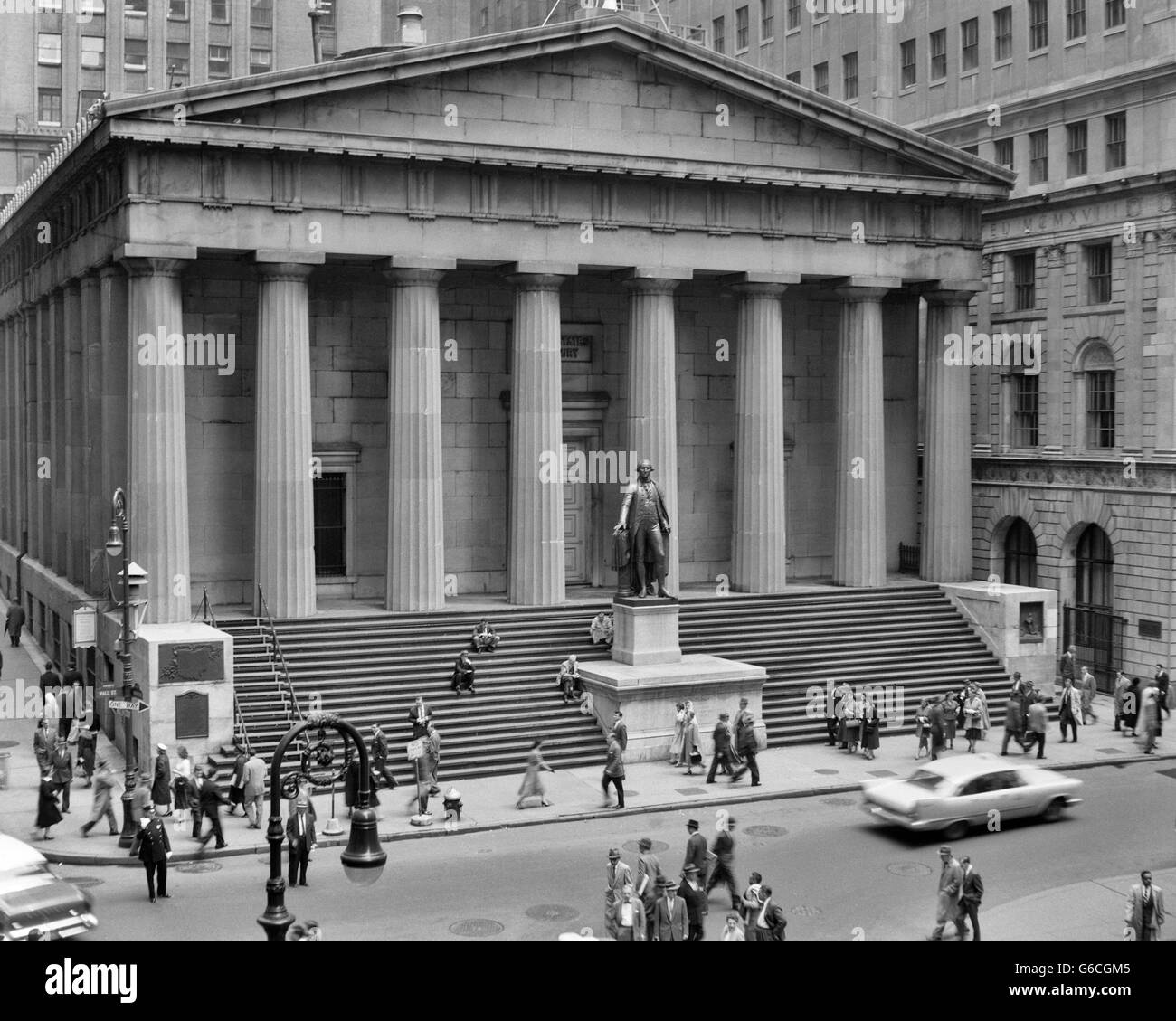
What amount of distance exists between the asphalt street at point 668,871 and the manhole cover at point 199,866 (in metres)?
0.06

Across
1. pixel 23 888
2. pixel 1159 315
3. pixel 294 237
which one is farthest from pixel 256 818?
pixel 1159 315

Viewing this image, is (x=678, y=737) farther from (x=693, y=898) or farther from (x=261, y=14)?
(x=261, y=14)

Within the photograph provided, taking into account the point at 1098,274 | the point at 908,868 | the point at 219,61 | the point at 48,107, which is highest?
the point at 219,61

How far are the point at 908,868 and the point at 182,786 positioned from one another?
13.4 metres

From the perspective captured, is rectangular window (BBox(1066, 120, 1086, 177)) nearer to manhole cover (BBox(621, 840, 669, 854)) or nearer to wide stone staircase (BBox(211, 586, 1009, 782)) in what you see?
wide stone staircase (BBox(211, 586, 1009, 782))

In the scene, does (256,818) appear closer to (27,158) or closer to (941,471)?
(941,471)

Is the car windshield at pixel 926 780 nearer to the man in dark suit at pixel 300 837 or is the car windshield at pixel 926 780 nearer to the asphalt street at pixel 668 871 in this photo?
the asphalt street at pixel 668 871

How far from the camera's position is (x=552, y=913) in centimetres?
2533

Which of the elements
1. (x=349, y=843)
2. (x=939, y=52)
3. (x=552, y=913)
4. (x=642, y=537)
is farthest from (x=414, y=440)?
(x=349, y=843)

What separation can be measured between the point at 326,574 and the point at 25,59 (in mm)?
58211

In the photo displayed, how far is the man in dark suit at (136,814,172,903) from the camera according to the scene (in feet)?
83.9

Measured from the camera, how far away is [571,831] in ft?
102

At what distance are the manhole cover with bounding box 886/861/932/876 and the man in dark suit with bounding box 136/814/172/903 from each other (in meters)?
12.2
